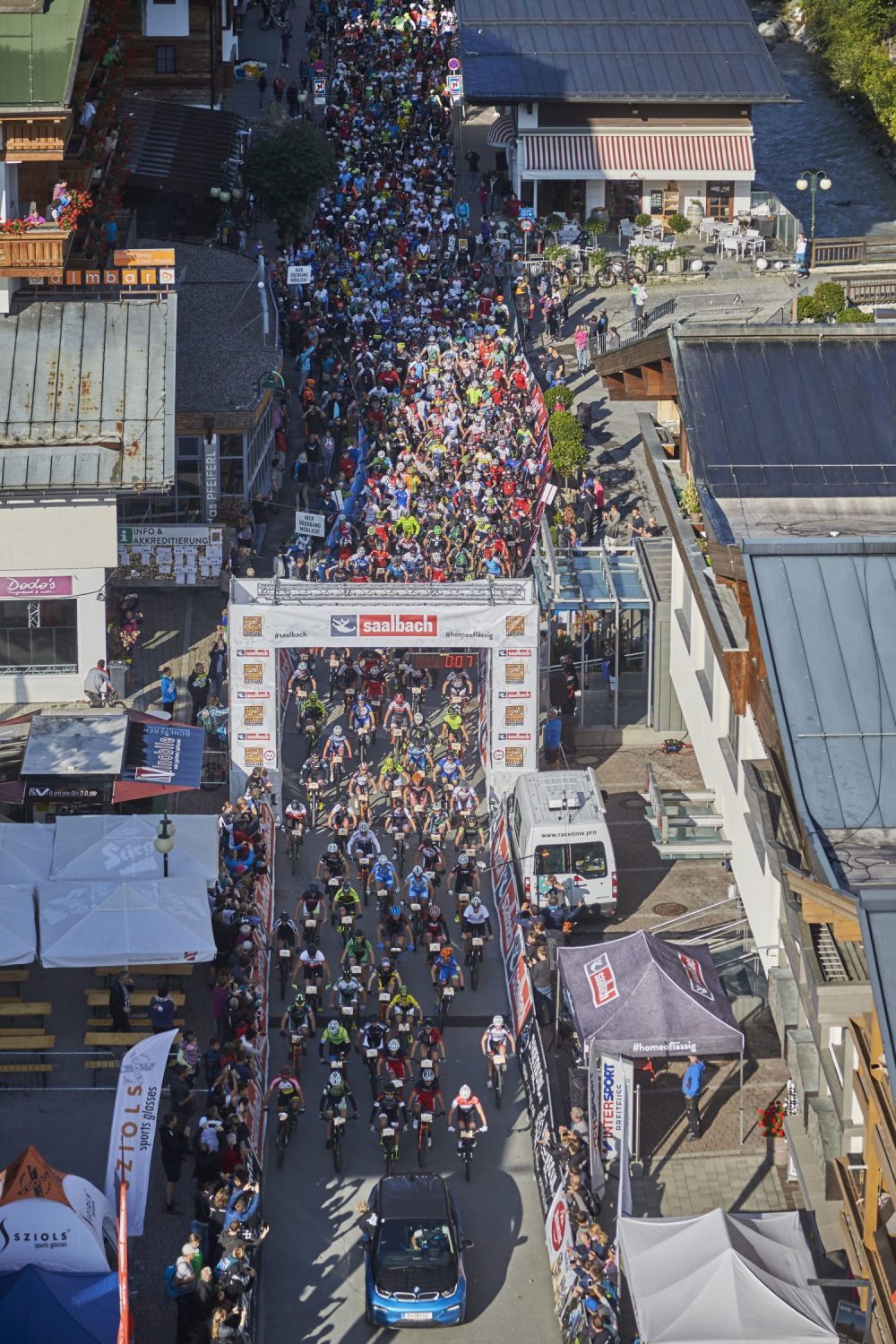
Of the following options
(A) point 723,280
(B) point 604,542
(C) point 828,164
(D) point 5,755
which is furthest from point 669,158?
(D) point 5,755

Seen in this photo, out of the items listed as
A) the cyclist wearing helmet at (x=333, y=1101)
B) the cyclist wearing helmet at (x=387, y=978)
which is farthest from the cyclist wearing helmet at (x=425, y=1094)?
the cyclist wearing helmet at (x=387, y=978)

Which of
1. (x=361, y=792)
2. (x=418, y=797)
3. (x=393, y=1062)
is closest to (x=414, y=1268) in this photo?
(x=393, y=1062)

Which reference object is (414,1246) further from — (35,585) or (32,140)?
(32,140)

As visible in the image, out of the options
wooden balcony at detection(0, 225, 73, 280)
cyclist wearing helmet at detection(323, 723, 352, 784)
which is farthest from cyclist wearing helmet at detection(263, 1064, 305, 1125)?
wooden balcony at detection(0, 225, 73, 280)

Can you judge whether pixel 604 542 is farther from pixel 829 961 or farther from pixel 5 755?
pixel 829 961

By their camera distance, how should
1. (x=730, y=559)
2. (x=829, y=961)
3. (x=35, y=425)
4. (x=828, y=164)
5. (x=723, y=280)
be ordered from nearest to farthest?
(x=829, y=961) → (x=730, y=559) → (x=35, y=425) → (x=723, y=280) → (x=828, y=164)

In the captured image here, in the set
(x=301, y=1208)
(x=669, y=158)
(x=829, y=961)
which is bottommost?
(x=301, y=1208)

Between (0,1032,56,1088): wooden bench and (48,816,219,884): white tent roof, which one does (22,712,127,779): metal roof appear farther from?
(0,1032,56,1088): wooden bench
